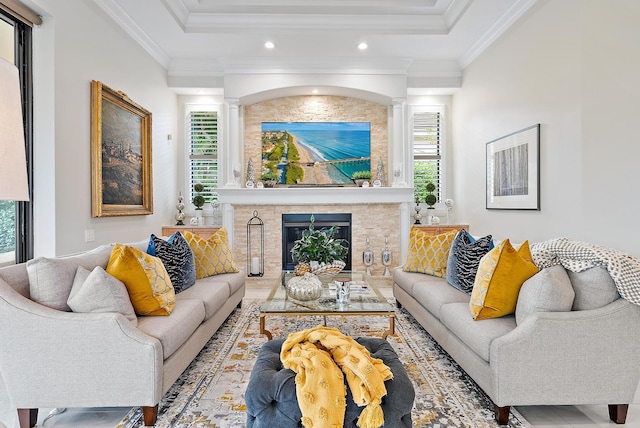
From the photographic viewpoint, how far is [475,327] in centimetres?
222

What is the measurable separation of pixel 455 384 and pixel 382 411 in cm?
114

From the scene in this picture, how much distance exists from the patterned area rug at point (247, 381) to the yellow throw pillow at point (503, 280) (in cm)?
51

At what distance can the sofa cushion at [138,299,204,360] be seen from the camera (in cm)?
208

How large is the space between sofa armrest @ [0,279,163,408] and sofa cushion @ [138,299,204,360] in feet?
0.42

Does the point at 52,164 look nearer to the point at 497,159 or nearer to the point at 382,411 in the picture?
the point at 382,411

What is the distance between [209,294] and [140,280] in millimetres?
814

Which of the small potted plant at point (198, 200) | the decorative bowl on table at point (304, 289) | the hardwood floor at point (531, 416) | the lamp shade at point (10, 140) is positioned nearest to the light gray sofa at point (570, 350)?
the hardwood floor at point (531, 416)

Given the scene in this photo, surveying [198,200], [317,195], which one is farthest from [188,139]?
[317,195]

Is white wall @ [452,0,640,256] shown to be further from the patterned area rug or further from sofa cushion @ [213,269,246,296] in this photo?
sofa cushion @ [213,269,246,296]

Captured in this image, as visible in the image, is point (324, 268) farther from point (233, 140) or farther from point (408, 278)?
point (233, 140)

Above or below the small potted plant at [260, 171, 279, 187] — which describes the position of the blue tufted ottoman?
below

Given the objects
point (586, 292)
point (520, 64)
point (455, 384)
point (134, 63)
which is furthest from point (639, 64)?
point (134, 63)

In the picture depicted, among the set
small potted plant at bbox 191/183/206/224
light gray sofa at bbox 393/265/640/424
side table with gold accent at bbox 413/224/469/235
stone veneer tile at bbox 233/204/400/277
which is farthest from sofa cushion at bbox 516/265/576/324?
small potted plant at bbox 191/183/206/224

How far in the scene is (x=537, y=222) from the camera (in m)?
3.77
